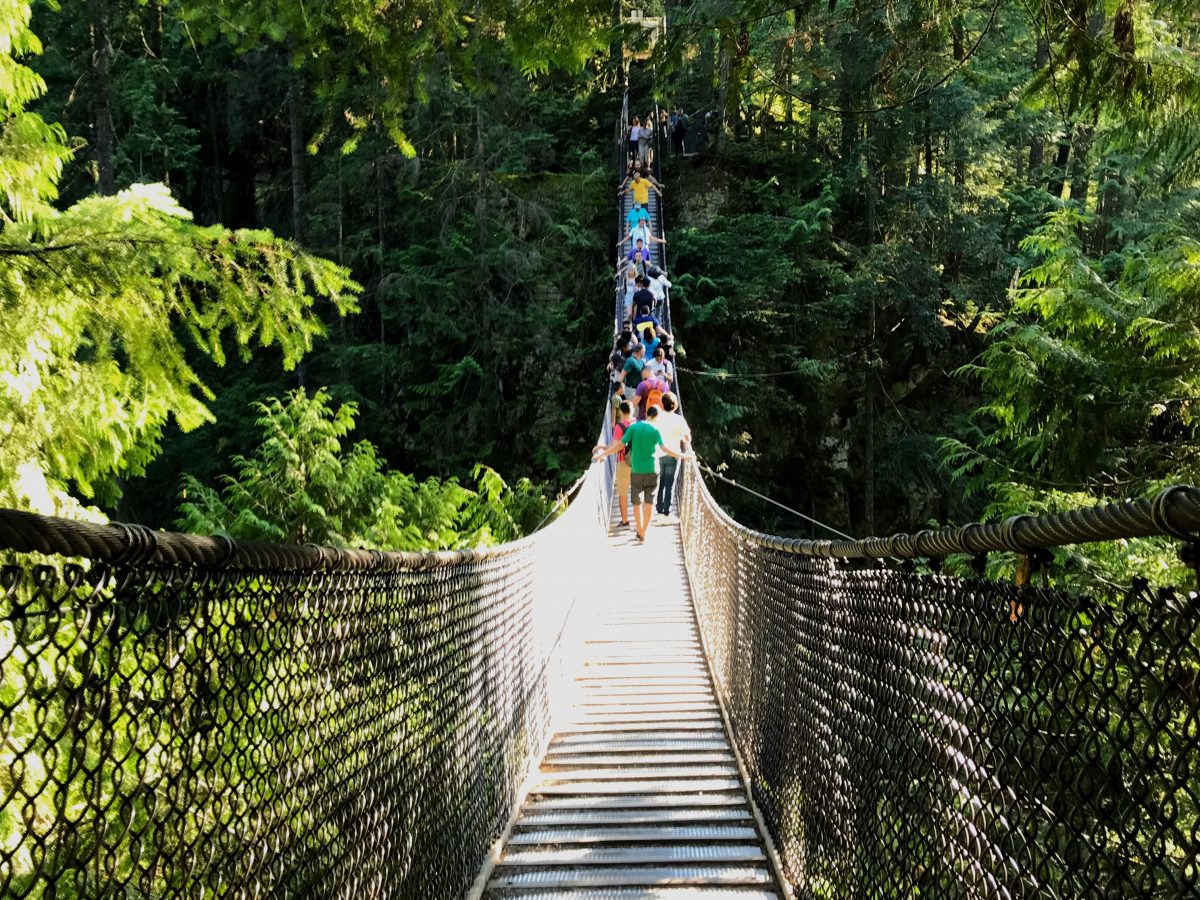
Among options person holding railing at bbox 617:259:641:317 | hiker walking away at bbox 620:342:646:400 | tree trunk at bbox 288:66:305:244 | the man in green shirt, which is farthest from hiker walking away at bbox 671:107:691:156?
the man in green shirt

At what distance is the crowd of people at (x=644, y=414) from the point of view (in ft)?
24.2

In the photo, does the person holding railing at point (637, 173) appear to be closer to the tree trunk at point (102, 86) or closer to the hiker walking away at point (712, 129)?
the hiker walking away at point (712, 129)

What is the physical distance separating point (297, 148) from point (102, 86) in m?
8.53

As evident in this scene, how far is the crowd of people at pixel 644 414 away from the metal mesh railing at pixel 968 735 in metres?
3.95

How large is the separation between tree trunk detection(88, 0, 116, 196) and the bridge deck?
21.7 ft

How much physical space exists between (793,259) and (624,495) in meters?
7.95

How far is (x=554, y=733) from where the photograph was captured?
4.52 meters

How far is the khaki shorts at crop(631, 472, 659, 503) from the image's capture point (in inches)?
296

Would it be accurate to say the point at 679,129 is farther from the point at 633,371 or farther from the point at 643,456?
the point at 643,456

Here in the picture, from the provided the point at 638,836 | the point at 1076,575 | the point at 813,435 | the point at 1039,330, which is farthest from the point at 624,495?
the point at 813,435

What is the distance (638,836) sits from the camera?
3275mm

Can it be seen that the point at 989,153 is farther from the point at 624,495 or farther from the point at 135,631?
the point at 135,631

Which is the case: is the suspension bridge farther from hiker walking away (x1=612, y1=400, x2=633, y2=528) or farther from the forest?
hiker walking away (x1=612, y1=400, x2=633, y2=528)

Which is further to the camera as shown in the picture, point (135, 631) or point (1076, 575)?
point (1076, 575)
